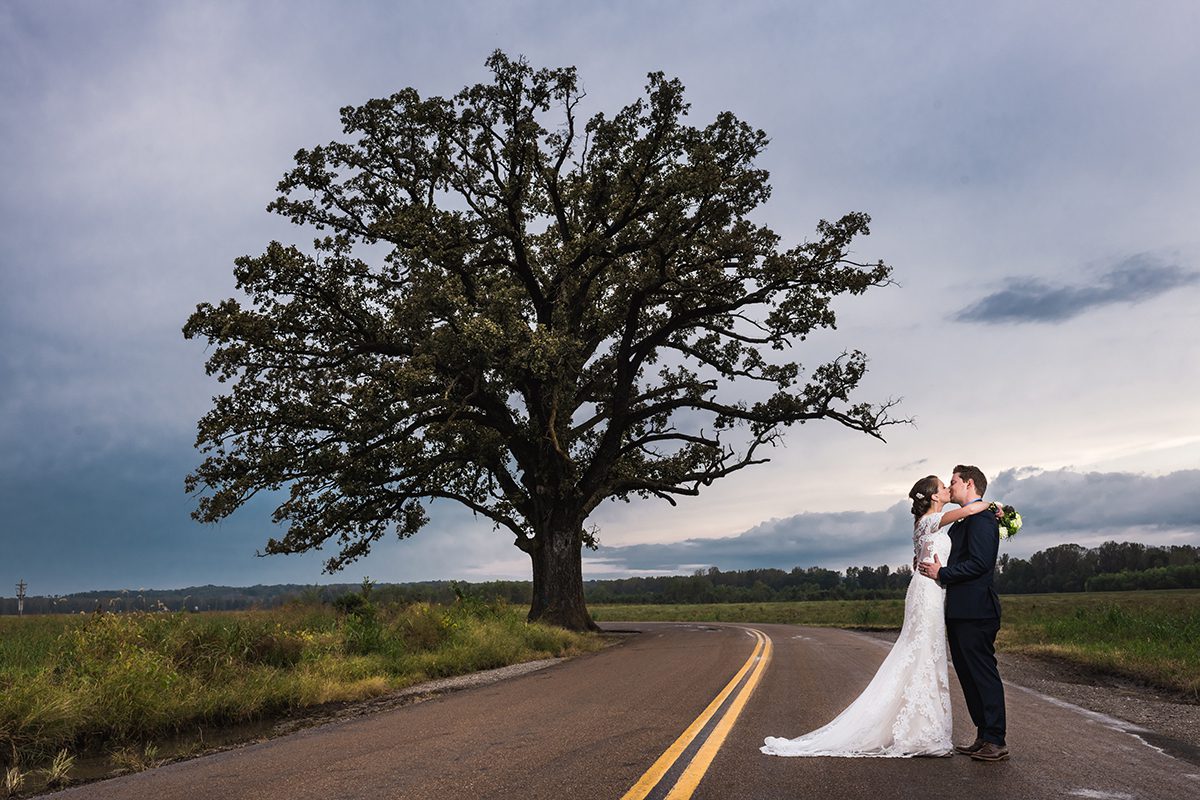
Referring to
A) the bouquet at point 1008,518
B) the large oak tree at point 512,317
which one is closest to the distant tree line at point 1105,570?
the large oak tree at point 512,317

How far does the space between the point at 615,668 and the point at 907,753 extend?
7749 millimetres

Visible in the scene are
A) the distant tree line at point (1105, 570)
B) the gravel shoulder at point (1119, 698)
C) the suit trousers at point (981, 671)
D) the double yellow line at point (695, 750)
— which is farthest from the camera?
the distant tree line at point (1105, 570)

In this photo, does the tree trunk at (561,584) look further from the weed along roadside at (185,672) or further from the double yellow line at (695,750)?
the double yellow line at (695,750)

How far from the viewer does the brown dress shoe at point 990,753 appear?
238 inches

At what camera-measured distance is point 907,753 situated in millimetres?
6203

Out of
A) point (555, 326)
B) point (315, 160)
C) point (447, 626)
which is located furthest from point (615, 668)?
point (315, 160)

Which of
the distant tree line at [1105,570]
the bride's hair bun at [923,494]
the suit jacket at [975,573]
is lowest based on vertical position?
the distant tree line at [1105,570]

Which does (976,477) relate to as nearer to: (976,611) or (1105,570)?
(976,611)

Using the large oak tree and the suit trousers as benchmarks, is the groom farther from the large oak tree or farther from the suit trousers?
the large oak tree

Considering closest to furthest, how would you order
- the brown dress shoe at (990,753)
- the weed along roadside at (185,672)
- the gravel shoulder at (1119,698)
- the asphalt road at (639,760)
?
1. the asphalt road at (639,760)
2. the brown dress shoe at (990,753)
3. the gravel shoulder at (1119,698)
4. the weed along roadside at (185,672)

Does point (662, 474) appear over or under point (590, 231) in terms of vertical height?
under

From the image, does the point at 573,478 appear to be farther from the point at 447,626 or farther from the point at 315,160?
the point at 315,160

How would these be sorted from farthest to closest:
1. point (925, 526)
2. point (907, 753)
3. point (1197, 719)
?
point (1197, 719)
point (925, 526)
point (907, 753)

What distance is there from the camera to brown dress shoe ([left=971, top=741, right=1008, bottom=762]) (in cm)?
604
